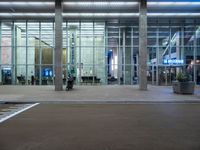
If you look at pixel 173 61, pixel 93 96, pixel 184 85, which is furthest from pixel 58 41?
pixel 173 61

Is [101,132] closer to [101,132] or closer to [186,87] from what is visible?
[101,132]

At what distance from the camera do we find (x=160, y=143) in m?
7.68

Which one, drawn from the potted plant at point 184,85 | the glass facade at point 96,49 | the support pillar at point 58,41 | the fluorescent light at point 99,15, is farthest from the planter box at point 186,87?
the glass facade at point 96,49

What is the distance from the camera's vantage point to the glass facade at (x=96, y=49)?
38.3 m

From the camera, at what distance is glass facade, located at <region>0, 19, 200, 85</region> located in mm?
38344

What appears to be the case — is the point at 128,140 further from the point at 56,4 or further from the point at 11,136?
the point at 56,4

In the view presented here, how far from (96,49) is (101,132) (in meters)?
29.8

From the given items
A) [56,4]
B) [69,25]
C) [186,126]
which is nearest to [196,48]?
[69,25]

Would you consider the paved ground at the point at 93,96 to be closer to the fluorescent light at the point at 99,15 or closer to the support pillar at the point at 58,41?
the support pillar at the point at 58,41

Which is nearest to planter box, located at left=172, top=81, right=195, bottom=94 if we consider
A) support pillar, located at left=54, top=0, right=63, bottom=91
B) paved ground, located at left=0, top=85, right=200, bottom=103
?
paved ground, located at left=0, top=85, right=200, bottom=103

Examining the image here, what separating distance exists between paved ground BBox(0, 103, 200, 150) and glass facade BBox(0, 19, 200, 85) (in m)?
26.1

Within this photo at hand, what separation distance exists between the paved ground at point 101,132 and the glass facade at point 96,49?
26.1m

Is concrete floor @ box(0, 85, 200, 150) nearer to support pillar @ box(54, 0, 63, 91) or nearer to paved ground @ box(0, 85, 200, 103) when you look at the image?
paved ground @ box(0, 85, 200, 103)

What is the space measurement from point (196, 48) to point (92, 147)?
1301 inches
